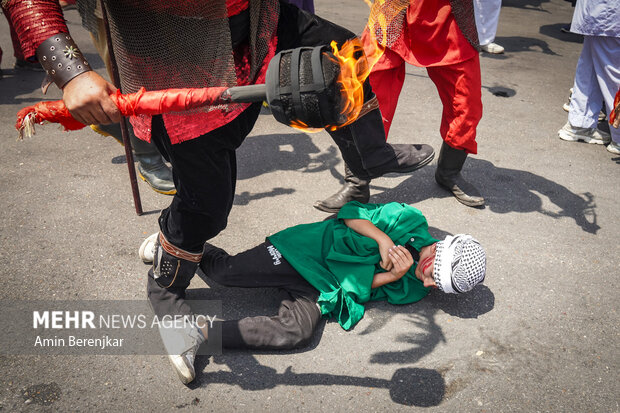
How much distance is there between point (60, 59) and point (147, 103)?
31 cm

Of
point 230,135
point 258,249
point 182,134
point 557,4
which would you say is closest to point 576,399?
point 258,249

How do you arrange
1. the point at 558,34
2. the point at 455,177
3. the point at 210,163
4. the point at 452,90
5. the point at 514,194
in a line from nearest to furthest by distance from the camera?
the point at 210,163, the point at 452,90, the point at 455,177, the point at 514,194, the point at 558,34

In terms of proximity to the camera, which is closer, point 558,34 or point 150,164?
point 150,164

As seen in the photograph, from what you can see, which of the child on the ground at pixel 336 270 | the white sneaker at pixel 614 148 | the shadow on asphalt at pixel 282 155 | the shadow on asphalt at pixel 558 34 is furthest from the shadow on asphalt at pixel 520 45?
the child on the ground at pixel 336 270

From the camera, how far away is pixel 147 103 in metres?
1.54

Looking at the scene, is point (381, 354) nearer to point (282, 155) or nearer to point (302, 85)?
point (302, 85)

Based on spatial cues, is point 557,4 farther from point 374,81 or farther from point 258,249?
point 258,249

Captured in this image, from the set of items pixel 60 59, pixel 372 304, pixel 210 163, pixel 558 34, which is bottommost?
pixel 558 34

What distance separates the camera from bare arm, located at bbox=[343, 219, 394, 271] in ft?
8.20

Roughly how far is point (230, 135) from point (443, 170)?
199cm

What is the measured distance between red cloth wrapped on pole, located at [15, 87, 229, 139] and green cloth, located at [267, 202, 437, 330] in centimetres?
112

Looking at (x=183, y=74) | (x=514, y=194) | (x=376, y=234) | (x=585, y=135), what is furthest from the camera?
(x=585, y=135)

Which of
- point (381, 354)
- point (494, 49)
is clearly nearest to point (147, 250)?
point (381, 354)

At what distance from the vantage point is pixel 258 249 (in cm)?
256
